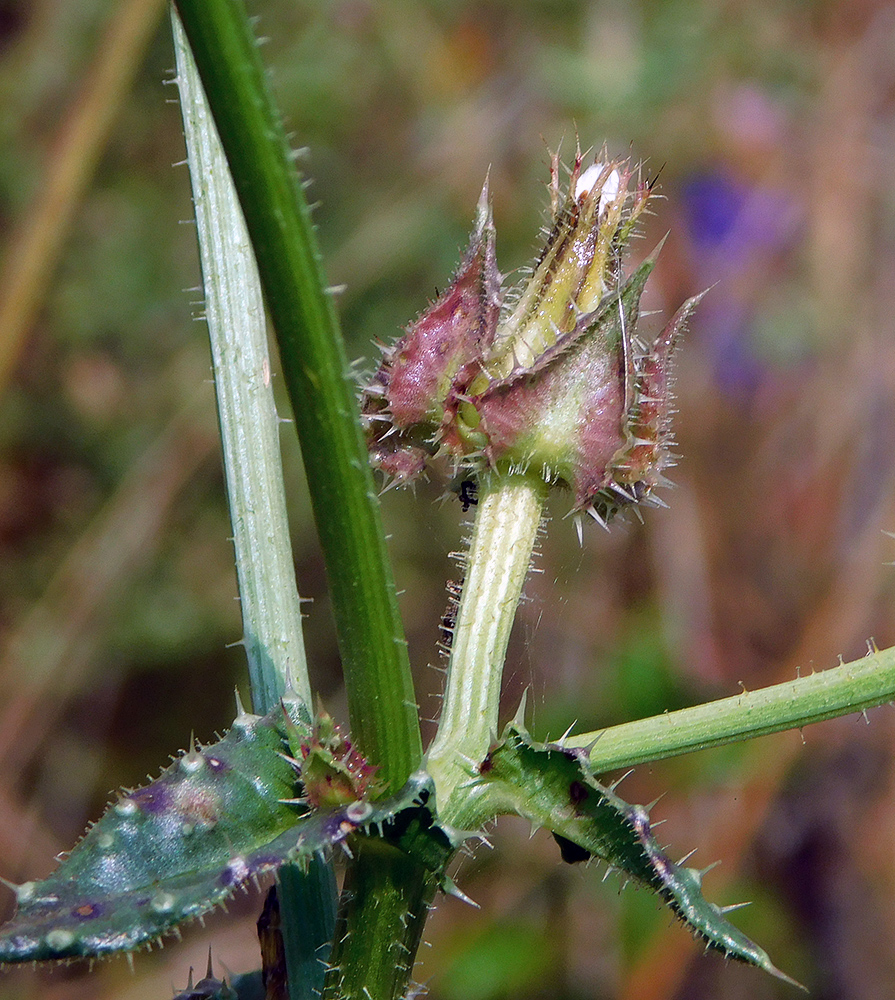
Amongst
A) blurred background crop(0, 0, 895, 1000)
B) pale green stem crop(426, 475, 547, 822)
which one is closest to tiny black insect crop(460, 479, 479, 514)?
pale green stem crop(426, 475, 547, 822)

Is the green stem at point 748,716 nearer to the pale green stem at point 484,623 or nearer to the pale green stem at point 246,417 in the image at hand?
the pale green stem at point 484,623

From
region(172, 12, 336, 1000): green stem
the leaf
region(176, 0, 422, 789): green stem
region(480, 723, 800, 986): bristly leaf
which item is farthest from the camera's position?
region(172, 12, 336, 1000): green stem

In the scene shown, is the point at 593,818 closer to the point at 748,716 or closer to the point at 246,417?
the point at 748,716

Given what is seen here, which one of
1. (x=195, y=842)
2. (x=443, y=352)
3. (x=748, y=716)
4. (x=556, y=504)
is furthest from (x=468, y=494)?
(x=556, y=504)

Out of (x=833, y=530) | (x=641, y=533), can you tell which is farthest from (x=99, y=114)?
(x=833, y=530)

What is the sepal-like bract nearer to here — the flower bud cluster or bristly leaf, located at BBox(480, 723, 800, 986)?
the flower bud cluster

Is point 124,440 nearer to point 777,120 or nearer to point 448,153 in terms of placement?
point 448,153
